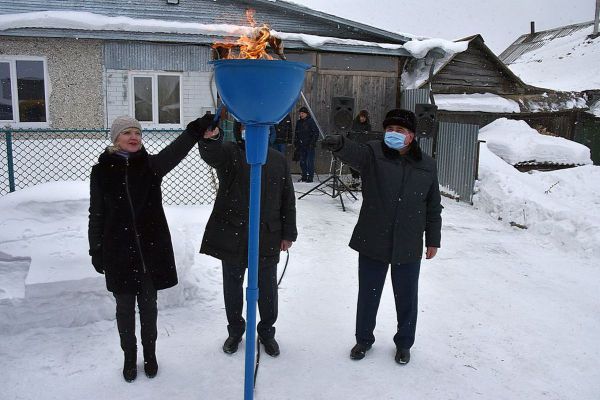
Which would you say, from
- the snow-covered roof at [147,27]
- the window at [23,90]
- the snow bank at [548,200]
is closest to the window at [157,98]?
the snow-covered roof at [147,27]

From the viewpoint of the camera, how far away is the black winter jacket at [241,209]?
321 centimetres

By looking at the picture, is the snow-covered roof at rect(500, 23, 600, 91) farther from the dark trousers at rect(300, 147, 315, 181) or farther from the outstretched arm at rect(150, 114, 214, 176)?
the outstretched arm at rect(150, 114, 214, 176)

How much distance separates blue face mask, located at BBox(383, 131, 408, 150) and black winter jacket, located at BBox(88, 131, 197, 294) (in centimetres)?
135

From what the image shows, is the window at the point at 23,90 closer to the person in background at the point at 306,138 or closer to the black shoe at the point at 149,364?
the person in background at the point at 306,138

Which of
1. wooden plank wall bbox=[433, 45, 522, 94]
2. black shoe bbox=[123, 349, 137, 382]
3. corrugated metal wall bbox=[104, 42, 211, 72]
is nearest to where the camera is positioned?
black shoe bbox=[123, 349, 137, 382]

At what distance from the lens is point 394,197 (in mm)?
3277

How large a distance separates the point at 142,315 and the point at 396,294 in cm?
176

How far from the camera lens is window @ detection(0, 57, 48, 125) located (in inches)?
386

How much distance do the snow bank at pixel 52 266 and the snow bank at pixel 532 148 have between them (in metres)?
9.01

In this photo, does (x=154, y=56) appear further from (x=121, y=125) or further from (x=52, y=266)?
(x=121, y=125)

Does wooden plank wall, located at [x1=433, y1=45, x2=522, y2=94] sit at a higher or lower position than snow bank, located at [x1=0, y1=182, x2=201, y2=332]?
higher

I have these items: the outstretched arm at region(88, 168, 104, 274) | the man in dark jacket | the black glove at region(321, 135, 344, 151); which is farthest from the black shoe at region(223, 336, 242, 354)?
the black glove at region(321, 135, 344, 151)

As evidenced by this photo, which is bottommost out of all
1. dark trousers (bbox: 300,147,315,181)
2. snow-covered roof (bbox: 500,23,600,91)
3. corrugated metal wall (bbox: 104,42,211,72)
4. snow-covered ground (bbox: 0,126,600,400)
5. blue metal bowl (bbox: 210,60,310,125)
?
snow-covered ground (bbox: 0,126,600,400)

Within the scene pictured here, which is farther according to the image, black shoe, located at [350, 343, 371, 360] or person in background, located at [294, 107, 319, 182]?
person in background, located at [294, 107, 319, 182]
